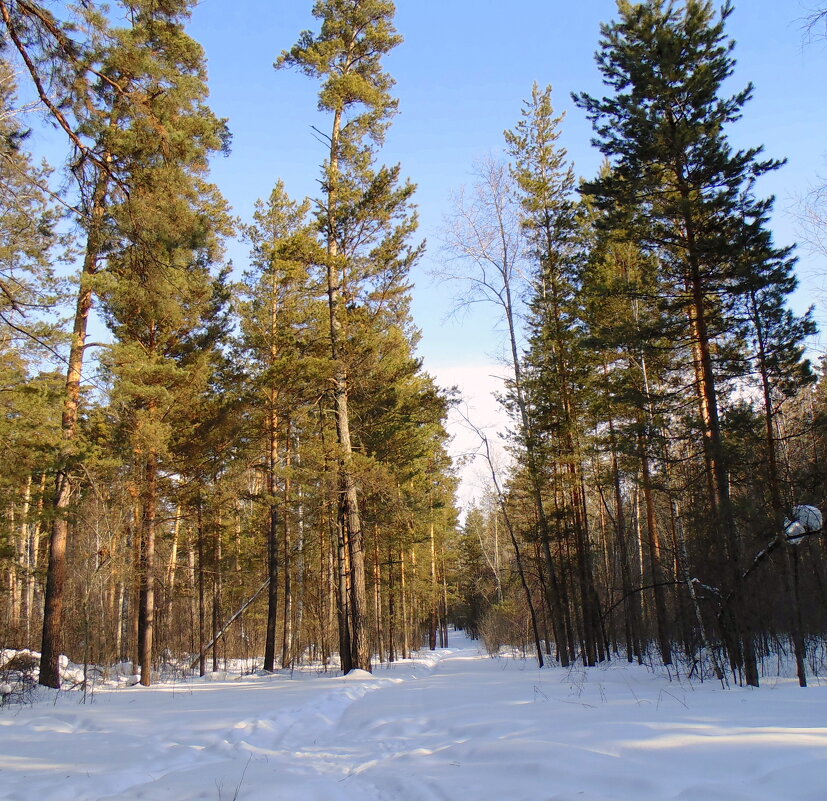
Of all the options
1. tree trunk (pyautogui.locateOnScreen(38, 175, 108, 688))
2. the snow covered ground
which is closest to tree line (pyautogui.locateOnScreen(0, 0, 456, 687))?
tree trunk (pyautogui.locateOnScreen(38, 175, 108, 688))

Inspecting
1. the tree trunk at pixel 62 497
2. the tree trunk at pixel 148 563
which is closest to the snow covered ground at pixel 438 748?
the tree trunk at pixel 62 497

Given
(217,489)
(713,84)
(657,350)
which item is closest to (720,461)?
(657,350)

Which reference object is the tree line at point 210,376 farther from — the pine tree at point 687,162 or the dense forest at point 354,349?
the pine tree at point 687,162

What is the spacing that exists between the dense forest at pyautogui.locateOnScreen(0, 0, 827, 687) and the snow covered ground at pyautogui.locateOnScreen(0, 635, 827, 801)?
11.4ft

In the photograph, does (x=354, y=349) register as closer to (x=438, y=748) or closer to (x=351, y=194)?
(x=351, y=194)

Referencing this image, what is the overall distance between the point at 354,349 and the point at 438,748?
980cm

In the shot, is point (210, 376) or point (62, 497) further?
point (210, 376)

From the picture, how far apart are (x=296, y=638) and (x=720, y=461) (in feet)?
52.7

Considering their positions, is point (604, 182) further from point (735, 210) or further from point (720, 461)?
point (720, 461)

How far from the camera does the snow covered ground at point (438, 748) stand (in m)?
3.50

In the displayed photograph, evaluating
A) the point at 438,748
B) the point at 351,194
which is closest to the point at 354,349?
the point at 351,194

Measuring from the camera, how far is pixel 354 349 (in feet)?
45.0

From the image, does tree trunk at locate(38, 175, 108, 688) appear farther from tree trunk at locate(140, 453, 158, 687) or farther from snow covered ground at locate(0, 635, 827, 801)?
snow covered ground at locate(0, 635, 827, 801)

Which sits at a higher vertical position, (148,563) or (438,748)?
(148,563)
